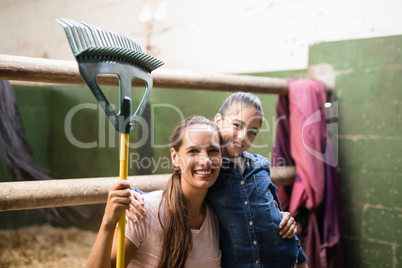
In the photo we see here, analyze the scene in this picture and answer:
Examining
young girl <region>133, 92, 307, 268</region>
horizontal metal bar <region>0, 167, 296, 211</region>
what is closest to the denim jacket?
young girl <region>133, 92, 307, 268</region>

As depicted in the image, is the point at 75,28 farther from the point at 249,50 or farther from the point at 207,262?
the point at 249,50

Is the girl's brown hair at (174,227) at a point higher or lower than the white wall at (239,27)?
lower

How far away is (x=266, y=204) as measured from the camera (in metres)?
1.35

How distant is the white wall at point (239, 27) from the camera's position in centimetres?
227

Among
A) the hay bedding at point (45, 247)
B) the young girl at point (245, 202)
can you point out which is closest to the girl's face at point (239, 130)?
the young girl at point (245, 202)

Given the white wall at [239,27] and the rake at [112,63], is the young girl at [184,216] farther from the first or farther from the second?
the white wall at [239,27]

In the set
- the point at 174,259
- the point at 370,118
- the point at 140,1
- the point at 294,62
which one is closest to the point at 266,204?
the point at 174,259

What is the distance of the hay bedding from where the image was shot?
224 centimetres

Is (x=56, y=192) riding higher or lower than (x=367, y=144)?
lower

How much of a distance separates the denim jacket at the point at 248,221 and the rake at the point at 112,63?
41 cm

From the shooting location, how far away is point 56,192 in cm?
133

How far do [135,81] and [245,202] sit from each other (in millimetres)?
608

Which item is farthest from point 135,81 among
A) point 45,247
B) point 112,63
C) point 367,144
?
point 45,247

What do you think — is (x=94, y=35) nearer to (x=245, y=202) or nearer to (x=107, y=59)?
(x=107, y=59)
